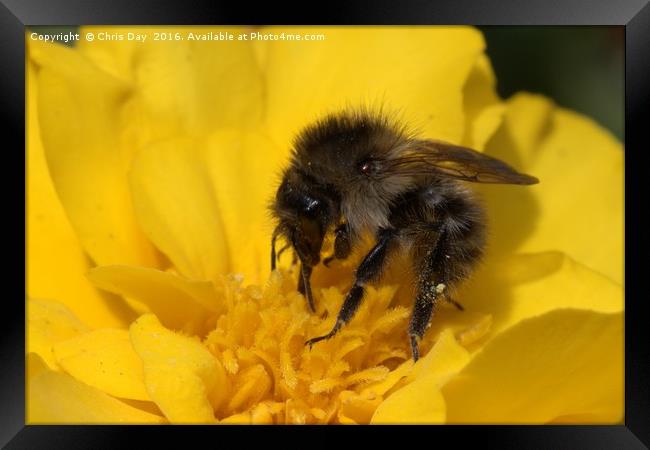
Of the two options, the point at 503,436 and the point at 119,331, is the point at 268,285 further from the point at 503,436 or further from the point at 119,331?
the point at 503,436

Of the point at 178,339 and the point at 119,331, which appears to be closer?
the point at 178,339

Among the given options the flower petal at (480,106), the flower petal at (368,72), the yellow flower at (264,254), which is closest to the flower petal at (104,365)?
the yellow flower at (264,254)

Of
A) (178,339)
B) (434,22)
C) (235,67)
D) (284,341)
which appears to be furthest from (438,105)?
(178,339)

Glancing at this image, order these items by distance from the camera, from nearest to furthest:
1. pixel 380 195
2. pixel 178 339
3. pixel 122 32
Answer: pixel 178 339, pixel 380 195, pixel 122 32

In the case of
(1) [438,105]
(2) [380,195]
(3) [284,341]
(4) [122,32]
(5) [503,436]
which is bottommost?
(5) [503,436]

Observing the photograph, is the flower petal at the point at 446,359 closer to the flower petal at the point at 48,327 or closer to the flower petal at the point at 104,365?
the flower petal at the point at 104,365

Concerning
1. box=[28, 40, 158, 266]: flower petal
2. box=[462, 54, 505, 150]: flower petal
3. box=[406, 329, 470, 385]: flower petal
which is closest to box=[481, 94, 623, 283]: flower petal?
box=[462, 54, 505, 150]: flower petal
